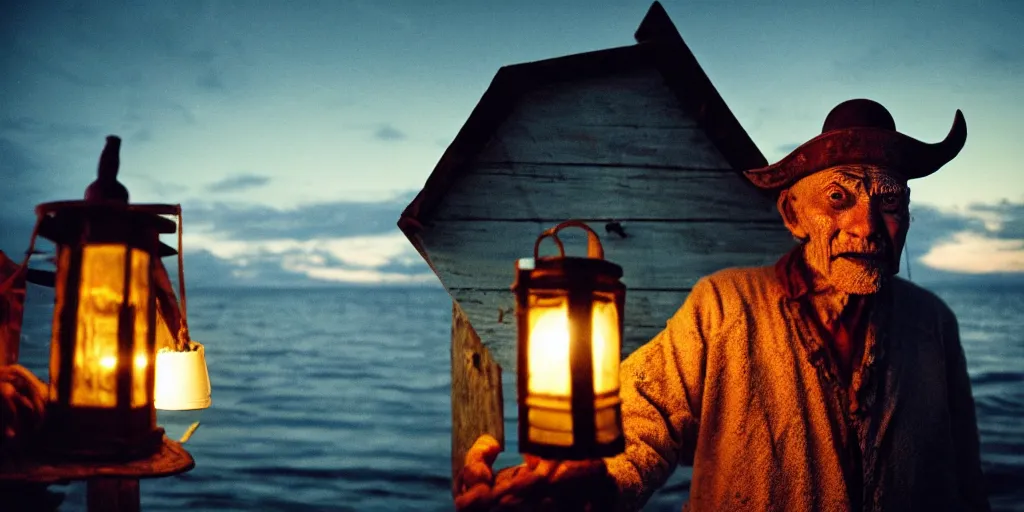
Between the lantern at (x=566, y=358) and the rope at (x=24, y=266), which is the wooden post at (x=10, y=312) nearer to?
the rope at (x=24, y=266)

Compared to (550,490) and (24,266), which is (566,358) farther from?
(24,266)

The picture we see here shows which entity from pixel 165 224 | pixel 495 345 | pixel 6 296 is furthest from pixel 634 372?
pixel 6 296

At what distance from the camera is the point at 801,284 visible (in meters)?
2.66

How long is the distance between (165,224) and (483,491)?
4.28 ft

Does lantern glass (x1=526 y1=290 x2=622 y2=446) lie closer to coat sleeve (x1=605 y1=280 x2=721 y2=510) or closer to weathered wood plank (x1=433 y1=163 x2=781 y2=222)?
coat sleeve (x1=605 y1=280 x2=721 y2=510)

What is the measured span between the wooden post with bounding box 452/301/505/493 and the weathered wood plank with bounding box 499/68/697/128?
5.18 feet

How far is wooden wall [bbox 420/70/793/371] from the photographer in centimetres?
394

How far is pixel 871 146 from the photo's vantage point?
8.22 feet

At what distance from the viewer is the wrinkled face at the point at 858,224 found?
96.7 inches

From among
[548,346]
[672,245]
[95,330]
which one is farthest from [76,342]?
[672,245]

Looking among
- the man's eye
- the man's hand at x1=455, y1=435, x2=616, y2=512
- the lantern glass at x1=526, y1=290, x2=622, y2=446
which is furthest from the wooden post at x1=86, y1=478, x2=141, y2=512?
the man's eye

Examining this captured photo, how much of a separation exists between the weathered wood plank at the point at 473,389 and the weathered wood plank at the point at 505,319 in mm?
697

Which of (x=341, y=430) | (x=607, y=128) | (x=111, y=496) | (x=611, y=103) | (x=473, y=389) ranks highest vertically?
(x=611, y=103)

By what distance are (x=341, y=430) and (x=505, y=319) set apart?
51.4ft
